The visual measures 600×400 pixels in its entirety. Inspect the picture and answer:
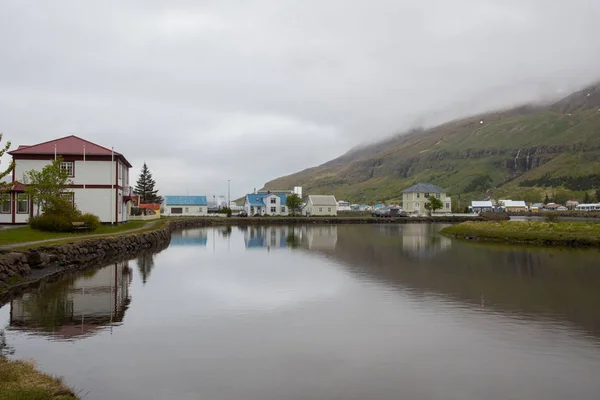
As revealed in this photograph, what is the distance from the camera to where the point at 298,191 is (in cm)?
12875

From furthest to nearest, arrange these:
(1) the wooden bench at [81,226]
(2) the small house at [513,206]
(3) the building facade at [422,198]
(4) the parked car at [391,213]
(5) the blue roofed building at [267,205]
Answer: (2) the small house at [513,206], (3) the building facade at [422,198], (4) the parked car at [391,213], (5) the blue roofed building at [267,205], (1) the wooden bench at [81,226]

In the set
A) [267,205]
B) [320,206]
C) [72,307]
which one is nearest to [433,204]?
[320,206]

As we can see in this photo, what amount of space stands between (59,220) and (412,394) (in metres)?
34.6

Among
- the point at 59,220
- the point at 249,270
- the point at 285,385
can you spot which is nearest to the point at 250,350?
the point at 285,385

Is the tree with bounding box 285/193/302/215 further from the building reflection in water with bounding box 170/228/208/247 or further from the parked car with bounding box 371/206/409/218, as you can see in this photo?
the building reflection in water with bounding box 170/228/208/247

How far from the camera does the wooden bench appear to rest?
128 ft

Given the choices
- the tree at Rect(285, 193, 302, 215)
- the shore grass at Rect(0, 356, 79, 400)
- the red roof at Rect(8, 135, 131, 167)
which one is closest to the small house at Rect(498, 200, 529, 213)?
the tree at Rect(285, 193, 302, 215)

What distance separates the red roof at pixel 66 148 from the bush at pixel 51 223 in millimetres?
11810

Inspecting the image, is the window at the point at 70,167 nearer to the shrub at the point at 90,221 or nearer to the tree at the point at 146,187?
the shrub at the point at 90,221

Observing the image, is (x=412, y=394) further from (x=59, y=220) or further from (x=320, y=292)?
(x=59, y=220)

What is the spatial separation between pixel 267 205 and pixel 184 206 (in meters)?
18.2

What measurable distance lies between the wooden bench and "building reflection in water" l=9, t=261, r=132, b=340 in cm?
1542

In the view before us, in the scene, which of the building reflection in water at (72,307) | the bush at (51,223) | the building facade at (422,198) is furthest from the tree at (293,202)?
the building reflection in water at (72,307)

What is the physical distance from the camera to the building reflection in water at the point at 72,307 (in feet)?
49.0
